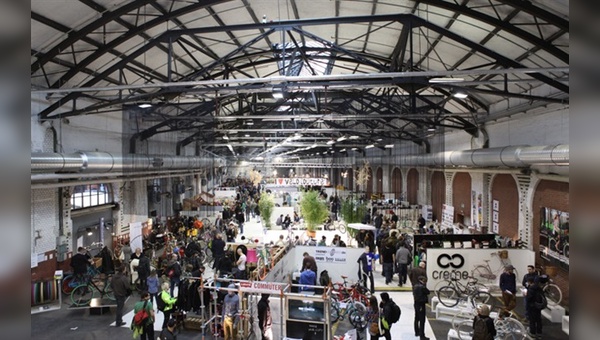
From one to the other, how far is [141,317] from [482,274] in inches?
365

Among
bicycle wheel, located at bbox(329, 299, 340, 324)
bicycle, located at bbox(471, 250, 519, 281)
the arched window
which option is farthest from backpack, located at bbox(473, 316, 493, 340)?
the arched window

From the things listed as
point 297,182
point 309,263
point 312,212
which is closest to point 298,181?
point 297,182

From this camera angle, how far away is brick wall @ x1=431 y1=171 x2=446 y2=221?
2034 centimetres

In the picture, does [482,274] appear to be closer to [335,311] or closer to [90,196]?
[335,311]

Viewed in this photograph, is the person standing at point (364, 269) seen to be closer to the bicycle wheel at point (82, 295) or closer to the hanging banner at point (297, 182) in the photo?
the bicycle wheel at point (82, 295)

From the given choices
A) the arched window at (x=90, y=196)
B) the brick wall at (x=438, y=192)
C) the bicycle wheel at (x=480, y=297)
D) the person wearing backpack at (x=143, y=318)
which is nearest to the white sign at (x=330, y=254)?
the bicycle wheel at (x=480, y=297)

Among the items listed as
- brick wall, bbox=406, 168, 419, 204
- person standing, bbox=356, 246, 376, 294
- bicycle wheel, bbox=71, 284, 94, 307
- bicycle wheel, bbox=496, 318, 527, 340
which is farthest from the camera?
brick wall, bbox=406, 168, 419, 204

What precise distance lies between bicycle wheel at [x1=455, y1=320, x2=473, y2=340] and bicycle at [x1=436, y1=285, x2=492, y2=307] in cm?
99

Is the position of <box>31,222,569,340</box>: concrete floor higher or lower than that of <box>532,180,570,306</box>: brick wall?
→ lower

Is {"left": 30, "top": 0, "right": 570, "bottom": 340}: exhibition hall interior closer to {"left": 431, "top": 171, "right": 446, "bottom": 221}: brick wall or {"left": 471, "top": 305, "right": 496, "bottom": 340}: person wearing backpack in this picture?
{"left": 471, "top": 305, "right": 496, "bottom": 340}: person wearing backpack

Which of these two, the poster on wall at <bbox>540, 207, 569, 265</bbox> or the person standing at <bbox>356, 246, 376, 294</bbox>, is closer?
the poster on wall at <bbox>540, 207, 569, 265</bbox>

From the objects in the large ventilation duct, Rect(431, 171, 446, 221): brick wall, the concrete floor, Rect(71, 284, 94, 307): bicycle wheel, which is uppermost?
the large ventilation duct

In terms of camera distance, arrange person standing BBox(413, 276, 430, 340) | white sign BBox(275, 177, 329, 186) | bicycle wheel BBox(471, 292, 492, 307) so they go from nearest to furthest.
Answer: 1. person standing BBox(413, 276, 430, 340)
2. bicycle wheel BBox(471, 292, 492, 307)
3. white sign BBox(275, 177, 329, 186)
